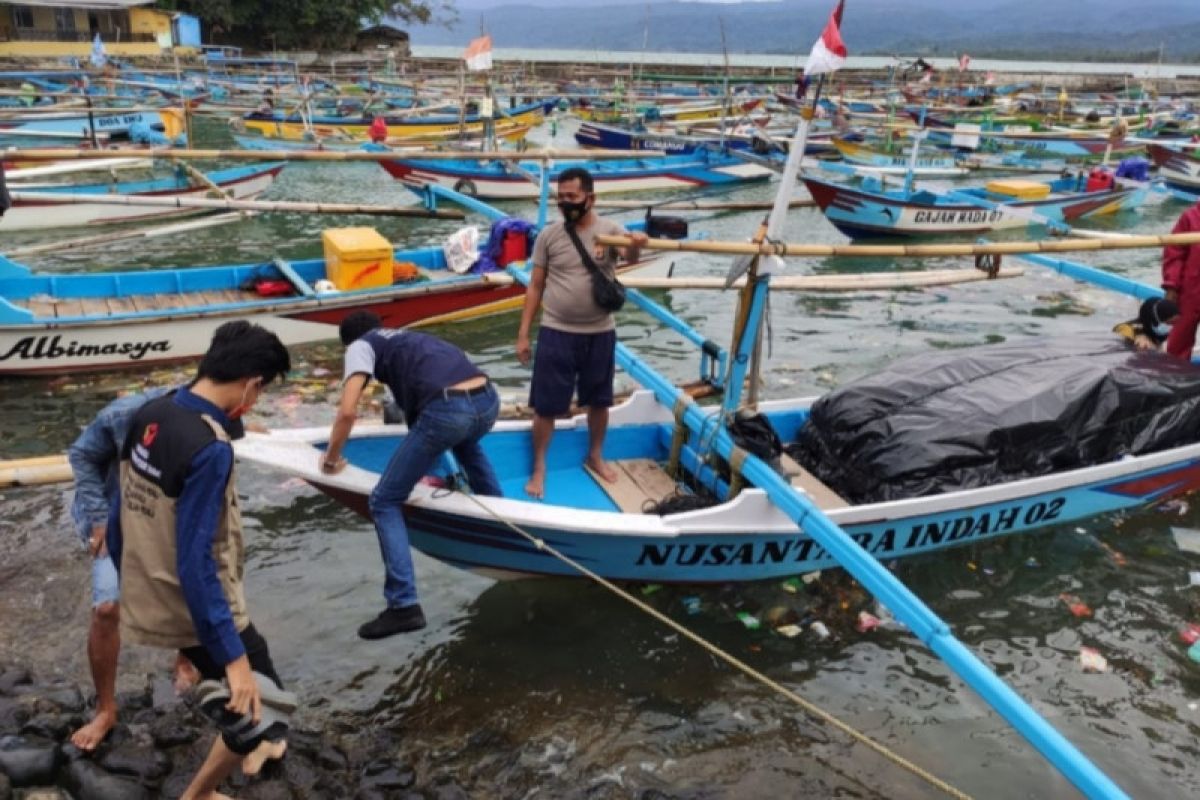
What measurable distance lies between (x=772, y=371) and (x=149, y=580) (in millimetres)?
8812

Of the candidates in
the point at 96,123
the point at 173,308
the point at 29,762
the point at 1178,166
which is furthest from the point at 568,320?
the point at 1178,166

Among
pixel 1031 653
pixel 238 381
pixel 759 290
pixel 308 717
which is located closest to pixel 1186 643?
pixel 1031 653

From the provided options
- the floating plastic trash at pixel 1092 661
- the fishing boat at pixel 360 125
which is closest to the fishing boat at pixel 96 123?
the fishing boat at pixel 360 125

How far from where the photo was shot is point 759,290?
590cm

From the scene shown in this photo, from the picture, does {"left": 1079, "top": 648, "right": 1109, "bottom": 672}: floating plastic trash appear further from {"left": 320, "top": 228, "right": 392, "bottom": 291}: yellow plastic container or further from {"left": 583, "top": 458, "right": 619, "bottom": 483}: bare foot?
{"left": 320, "top": 228, "right": 392, "bottom": 291}: yellow plastic container

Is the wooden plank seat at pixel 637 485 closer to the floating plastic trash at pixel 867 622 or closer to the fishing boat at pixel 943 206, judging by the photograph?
the floating plastic trash at pixel 867 622

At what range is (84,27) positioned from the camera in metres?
49.9

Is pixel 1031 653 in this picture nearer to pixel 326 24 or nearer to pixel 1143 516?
pixel 1143 516

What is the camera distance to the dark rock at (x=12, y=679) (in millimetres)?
4953

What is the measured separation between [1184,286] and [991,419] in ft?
11.3

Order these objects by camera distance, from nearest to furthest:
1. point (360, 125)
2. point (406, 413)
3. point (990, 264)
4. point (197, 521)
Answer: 1. point (197, 521)
2. point (406, 413)
3. point (990, 264)
4. point (360, 125)

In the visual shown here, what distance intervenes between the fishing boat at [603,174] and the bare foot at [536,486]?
13042 mm

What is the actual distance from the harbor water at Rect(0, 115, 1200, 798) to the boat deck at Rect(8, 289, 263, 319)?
192cm

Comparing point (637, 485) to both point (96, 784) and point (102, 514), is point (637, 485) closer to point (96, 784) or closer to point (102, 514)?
point (102, 514)
